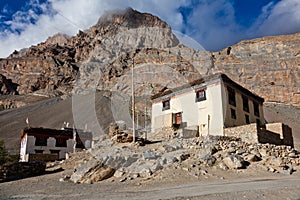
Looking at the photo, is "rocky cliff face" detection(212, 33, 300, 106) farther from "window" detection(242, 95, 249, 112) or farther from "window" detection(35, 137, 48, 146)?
"window" detection(35, 137, 48, 146)

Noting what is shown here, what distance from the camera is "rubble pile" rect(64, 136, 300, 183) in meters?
16.0

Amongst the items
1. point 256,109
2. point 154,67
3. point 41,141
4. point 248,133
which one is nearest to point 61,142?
point 41,141

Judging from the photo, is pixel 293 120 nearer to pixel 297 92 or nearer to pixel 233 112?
pixel 297 92

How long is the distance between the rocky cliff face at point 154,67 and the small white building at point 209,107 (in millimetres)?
65791

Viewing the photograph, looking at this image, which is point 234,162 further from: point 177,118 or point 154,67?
point 154,67

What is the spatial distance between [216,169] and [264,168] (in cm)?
293

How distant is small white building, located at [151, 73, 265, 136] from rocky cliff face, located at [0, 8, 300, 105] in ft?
216

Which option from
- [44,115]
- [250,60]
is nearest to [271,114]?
[250,60]

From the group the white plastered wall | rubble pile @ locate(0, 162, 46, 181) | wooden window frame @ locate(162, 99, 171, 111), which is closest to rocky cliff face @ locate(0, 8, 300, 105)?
wooden window frame @ locate(162, 99, 171, 111)

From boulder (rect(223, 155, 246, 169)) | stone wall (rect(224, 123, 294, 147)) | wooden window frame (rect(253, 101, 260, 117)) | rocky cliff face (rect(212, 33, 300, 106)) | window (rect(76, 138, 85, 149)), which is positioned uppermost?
rocky cliff face (rect(212, 33, 300, 106))

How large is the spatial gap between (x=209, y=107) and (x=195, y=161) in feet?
38.2

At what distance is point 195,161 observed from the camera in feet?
55.1

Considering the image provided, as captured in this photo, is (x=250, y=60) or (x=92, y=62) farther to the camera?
(x=92, y=62)

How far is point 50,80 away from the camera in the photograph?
164 m
